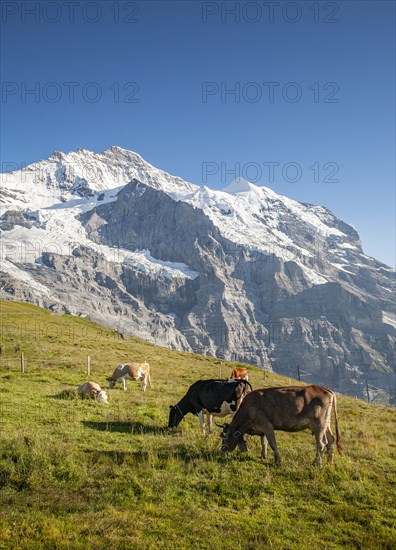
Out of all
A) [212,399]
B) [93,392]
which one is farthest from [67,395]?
[212,399]

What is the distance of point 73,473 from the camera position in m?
12.3

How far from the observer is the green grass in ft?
31.0

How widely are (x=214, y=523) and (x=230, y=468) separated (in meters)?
3.32

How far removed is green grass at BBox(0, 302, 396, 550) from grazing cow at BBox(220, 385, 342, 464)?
0.56m

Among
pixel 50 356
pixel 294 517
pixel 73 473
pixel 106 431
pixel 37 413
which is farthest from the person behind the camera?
pixel 50 356

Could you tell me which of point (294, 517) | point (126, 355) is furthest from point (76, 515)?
point (126, 355)

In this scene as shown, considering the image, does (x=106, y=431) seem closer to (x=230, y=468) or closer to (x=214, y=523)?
(x=230, y=468)

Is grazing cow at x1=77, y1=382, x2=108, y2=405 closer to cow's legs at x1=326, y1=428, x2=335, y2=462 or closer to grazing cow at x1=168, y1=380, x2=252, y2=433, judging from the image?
grazing cow at x1=168, y1=380, x2=252, y2=433

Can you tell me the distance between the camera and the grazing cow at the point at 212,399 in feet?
57.3

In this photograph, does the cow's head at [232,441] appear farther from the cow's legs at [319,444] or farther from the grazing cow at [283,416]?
the cow's legs at [319,444]

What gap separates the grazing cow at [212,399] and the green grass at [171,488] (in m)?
0.73

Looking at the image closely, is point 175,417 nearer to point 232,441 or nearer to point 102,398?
point 232,441

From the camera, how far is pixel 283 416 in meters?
14.3

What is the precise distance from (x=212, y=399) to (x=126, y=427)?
12.4 feet
